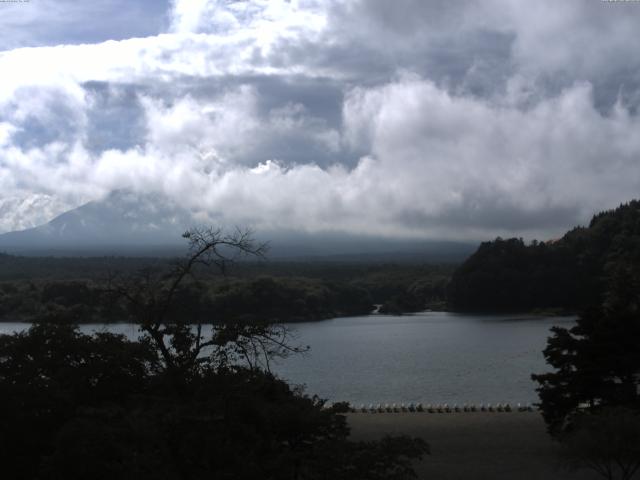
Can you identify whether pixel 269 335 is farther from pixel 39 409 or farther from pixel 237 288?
pixel 237 288

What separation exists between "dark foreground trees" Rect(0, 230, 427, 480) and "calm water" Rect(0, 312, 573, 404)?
17.9 feet

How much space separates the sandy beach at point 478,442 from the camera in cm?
1540

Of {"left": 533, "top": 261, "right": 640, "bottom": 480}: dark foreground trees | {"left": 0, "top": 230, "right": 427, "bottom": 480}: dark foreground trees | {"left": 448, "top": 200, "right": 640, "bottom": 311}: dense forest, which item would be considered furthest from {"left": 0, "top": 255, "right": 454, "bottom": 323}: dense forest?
{"left": 0, "top": 230, "right": 427, "bottom": 480}: dark foreground trees

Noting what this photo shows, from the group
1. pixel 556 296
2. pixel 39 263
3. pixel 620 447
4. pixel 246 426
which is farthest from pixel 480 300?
pixel 246 426

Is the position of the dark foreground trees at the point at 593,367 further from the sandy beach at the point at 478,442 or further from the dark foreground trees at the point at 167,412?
the dark foreground trees at the point at 167,412

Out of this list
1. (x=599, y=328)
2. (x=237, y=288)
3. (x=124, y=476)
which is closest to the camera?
(x=124, y=476)

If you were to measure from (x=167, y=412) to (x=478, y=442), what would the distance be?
11740 mm

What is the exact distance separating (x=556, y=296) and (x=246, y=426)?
202ft

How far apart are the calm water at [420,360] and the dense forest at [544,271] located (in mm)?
8427

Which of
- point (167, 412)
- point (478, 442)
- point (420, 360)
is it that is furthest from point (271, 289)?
point (167, 412)

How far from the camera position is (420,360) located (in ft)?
124

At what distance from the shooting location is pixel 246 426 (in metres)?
8.86

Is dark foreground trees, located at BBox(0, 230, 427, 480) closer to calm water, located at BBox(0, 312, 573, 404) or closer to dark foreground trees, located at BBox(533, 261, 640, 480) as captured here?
calm water, located at BBox(0, 312, 573, 404)

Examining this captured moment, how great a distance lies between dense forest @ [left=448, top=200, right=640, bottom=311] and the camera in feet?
217
